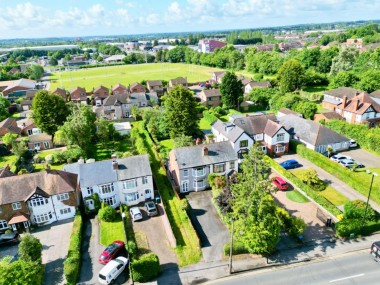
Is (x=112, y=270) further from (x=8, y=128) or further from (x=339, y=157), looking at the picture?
(x=8, y=128)

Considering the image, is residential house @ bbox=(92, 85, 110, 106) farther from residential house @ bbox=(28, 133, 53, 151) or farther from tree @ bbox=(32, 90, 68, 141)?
residential house @ bbox=(28, 133, 53, 151)

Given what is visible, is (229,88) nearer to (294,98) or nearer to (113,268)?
(294,98)

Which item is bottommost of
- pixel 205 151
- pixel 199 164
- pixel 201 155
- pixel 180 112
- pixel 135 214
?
pixel 135 214

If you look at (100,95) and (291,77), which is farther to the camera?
(100,95)

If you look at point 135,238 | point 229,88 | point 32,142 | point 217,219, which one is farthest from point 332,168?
point 32,142

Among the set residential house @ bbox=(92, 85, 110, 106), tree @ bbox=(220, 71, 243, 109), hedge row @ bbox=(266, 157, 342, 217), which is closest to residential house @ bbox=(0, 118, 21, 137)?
residential house @ bbox=(92, 85, 110, 106)

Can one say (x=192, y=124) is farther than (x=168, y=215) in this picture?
Yes

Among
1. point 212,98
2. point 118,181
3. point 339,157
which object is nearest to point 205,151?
point 118,181
